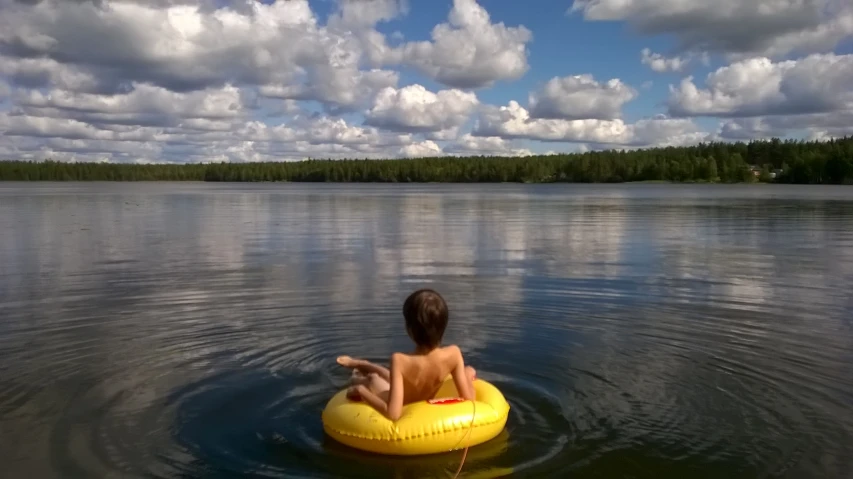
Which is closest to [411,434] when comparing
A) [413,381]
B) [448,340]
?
[413,381]

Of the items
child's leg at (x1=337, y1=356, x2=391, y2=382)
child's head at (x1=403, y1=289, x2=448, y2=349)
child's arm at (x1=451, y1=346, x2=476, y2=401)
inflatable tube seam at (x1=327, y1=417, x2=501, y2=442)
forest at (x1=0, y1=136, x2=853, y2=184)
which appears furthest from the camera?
forest at (x1=0, y1=136, x2=853, y2=184)

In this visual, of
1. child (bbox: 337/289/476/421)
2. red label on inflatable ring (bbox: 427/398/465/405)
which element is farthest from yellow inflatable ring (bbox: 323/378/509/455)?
child (bbox: 337/289/476/421)

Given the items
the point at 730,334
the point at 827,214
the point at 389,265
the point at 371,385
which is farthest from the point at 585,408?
the point at 827,214

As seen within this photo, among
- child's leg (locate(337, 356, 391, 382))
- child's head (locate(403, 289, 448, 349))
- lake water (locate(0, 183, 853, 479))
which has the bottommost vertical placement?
lake water (locate(0, 183, 853, 479))

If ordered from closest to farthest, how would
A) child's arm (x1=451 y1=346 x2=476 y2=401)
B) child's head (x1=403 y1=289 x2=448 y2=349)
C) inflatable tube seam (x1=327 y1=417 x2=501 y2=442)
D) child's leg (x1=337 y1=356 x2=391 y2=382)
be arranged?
child's head (x1=403 y1=289 x2=448 y2=349), inflatable tube seam (x1=327 y1=417 x2=501 y2=442), child's arm (x1=451 y1=346 x2=476 y2=401), child's leg (x1=337 y1=356 x2=391 y2=382)

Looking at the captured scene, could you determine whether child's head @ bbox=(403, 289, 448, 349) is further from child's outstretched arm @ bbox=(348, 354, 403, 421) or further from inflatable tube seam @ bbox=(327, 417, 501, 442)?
inflatable tube seam @ bbox=(327, 417, 501, 442)

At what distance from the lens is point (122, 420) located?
793 centimetres

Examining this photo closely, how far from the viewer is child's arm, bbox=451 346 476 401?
284 inches

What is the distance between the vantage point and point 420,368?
23.6 feet

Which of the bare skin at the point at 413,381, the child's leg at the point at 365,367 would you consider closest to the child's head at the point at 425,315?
the bare skin at the point at 413,381

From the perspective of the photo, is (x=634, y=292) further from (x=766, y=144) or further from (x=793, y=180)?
(x=766, y=144)

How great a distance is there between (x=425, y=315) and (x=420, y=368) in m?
0.72

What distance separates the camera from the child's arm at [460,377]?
284 inches

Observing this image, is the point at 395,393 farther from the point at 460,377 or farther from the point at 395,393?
the point at 460,377
